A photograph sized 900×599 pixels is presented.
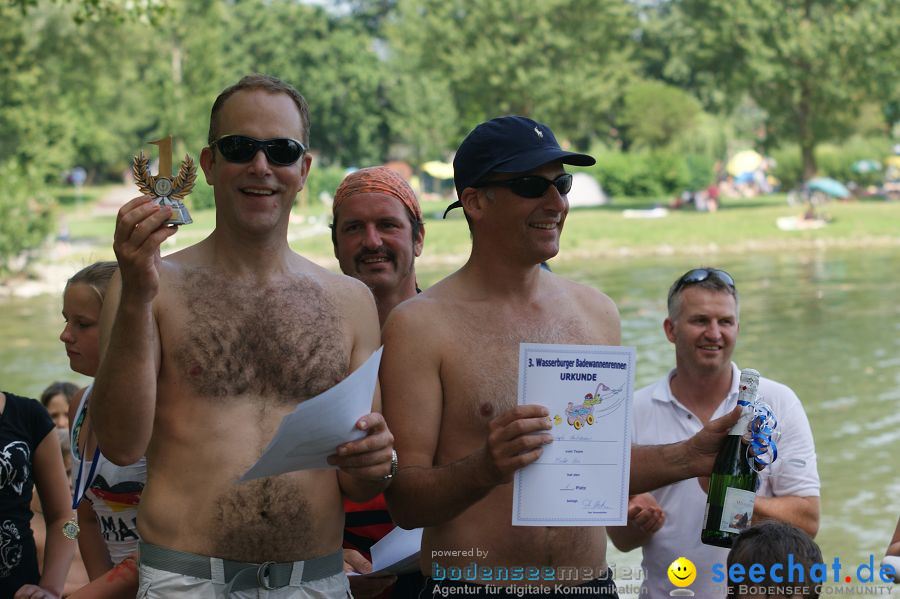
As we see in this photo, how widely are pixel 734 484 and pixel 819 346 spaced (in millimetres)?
17401

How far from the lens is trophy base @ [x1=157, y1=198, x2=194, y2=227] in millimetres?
3061

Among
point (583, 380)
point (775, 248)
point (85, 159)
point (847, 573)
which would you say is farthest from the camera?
point (85, 159)

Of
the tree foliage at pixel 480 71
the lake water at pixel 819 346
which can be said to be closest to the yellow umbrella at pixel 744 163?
the tree foliage at pixel 480 71

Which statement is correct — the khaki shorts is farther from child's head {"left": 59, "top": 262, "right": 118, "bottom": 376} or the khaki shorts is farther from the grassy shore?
the grassy shore

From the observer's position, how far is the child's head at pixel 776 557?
11.7 feet

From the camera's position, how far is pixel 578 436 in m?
3.48

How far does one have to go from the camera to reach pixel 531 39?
61594 millimetres

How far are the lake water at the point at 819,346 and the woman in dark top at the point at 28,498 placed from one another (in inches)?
215

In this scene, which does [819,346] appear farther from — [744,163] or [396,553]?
[744,163]

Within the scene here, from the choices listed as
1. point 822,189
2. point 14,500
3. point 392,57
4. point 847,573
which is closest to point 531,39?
point 822,189

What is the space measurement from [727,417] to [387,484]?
1.16 m

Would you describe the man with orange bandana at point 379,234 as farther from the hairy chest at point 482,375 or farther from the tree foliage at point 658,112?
the tree foliage at point 658,112

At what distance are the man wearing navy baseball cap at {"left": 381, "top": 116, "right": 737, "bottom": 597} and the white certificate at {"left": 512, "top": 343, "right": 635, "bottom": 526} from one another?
0.09 meters

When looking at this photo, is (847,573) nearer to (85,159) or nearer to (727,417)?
(727,417)
